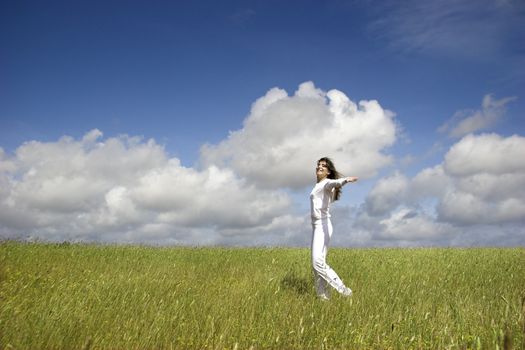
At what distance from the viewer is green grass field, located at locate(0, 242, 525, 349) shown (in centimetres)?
534

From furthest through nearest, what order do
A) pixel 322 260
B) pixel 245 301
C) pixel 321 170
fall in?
pixel 321 170 → pixel 322 260 → pixel 245 301

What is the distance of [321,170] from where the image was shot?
8.64m

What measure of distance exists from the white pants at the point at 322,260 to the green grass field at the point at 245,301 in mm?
296

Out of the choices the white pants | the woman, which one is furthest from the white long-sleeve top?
the white pants

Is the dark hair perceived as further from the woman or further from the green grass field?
the green grass field

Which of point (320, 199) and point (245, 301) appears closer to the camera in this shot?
point (245, 301)

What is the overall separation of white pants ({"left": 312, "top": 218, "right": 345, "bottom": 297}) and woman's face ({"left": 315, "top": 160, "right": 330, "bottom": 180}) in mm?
890

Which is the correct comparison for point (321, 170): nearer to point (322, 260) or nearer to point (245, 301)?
point (322, 260)

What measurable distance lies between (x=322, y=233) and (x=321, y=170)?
1.26 metres

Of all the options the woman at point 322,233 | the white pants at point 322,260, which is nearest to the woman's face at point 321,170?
the woman at point 322,233

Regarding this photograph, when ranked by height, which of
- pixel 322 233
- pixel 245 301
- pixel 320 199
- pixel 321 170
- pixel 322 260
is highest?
pixel 321 170

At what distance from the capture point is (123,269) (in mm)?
11336

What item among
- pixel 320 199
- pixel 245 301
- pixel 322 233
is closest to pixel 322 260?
pixel 322 233

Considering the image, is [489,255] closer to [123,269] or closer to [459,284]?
[459,284]
